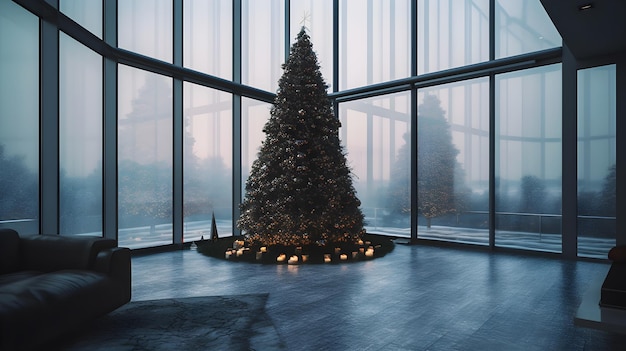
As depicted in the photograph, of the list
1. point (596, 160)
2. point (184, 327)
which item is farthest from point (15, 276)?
point (596, 160)

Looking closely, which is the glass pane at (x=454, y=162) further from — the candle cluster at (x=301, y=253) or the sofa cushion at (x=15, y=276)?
the sofa cushion at (x=15, y=276)

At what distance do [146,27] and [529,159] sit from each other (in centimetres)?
735

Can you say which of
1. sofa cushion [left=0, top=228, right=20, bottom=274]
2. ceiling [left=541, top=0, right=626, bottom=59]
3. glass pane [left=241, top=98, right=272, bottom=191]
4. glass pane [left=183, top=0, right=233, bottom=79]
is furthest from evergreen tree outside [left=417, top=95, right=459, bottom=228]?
sofa cushion [left=0, top=228, right=20, bottom=274]

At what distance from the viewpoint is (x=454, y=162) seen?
809cm

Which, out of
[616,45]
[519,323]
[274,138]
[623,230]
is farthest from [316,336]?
[616,45]

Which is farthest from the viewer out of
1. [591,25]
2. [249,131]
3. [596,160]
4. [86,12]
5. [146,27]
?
[249,131]

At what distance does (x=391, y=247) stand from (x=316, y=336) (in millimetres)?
4900

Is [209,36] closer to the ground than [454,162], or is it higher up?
higher up

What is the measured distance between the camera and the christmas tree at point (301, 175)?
7.20m

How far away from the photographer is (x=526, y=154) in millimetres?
7180

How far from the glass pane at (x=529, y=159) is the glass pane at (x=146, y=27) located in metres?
6.37

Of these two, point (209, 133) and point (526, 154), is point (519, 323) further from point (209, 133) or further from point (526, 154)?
point (209, 133)

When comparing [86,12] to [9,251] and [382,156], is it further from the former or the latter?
[382,156]

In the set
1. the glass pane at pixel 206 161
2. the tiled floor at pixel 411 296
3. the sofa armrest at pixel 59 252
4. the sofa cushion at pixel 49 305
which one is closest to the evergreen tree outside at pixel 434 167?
the tiled floor at pixel 411 296
